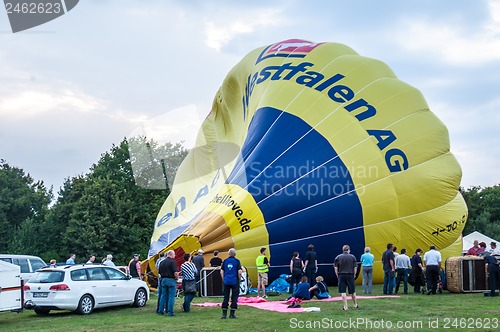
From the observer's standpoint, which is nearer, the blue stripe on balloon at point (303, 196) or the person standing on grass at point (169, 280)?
the person standing on grass at point (169, 280)

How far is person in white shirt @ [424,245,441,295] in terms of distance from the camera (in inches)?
619

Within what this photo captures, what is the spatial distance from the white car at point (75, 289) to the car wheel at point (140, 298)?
1.11 ft

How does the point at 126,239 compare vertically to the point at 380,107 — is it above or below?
below

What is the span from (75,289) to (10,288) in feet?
4.48

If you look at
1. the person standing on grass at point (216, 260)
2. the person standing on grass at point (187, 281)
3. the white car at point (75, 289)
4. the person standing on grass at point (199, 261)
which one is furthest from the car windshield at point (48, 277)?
the person standing on grass at point (216, 260)

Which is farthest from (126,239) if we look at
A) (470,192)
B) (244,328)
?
(470,192)

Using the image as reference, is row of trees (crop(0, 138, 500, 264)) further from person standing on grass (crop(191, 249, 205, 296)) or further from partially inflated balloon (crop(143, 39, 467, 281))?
person standing on grass (crop(191, 249, 205, 296))

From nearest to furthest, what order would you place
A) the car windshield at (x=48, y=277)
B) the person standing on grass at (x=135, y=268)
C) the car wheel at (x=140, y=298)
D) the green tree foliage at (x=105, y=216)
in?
1. the car windshield at (x=48, y=277)
2. the car wheel at (x=140, y=298)
3. the person standing on grass at (x=135, y=268)
4. the green tree foliage at (x=105, y=216)

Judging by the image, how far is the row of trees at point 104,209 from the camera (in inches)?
1628

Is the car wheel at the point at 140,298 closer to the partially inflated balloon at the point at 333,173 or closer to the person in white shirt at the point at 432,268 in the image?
the partially inflated balloon at the point at 333,173

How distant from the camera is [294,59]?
744 inches

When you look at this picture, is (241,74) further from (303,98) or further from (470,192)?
(470,192)

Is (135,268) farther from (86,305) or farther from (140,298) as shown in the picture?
(86,305)

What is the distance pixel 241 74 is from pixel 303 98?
4.34 meters
